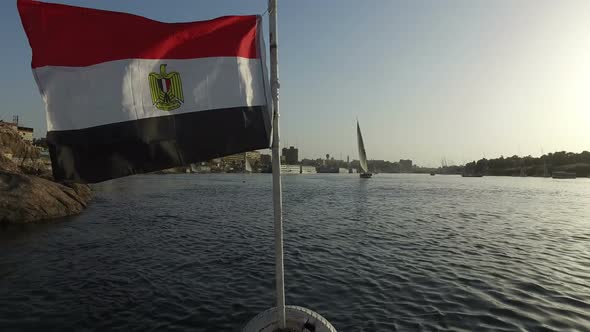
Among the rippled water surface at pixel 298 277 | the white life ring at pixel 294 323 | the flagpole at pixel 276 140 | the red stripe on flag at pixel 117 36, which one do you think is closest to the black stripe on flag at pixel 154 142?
the flagpole at pixel 276 140

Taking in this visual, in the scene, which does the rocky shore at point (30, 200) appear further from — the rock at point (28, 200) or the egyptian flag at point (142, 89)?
the egyptian flag at point (142, 89)

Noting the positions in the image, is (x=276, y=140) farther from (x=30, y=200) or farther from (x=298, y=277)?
(x=30, y=200)

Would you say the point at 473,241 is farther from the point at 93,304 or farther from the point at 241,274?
the point at 93,304

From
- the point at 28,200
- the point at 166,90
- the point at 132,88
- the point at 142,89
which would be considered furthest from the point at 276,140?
the point at 28,200

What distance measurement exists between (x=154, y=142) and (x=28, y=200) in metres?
26.5

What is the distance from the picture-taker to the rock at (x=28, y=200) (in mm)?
23328

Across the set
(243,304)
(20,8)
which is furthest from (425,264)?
(20,8)

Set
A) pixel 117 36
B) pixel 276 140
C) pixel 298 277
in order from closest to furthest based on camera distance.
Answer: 1. pixel 117 36
2. pixel 276 140
3. pixel 298 277

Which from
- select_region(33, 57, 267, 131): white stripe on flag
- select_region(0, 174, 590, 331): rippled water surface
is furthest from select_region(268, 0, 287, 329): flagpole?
select_region(0, 174, 590, 331): rippled water surface

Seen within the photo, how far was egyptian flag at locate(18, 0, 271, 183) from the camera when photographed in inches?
200

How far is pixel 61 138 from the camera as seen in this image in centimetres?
516

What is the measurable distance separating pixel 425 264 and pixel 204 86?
544 inches

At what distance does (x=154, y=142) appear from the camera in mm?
5418

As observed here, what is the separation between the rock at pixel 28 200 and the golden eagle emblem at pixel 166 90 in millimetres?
25235
